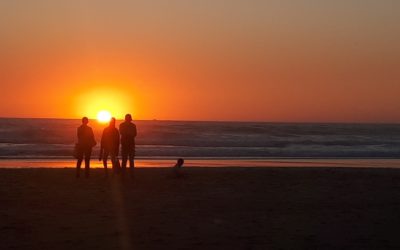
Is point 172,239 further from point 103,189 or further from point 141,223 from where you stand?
point 103,189

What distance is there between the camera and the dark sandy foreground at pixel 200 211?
331 inches

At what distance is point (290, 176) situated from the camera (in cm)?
1670

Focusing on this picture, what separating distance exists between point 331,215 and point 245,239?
8.29 ft

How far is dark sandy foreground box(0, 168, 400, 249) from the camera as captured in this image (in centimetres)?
840

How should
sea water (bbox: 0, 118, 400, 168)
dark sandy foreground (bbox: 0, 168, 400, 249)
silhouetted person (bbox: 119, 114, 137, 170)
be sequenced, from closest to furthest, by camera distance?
dark sandy foreground (bbox: 0, 168, 400, 249) → silhouetted person (bbox: 119, 114, 137, 170) → sea water (bbox: 0, 118, 400, 168)

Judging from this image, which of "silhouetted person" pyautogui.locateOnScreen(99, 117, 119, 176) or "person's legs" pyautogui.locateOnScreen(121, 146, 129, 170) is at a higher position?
"silhouetted person" pyautogui.locateOnScreen(99, 117, 119, 176)

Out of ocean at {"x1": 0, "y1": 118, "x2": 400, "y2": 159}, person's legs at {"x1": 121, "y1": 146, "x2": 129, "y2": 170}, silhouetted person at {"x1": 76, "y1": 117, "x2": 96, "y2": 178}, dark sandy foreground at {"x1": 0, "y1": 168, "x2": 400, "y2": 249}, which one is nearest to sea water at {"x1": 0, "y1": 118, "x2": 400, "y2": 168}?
ocean at {"x1": 0, "y1": 118, "x2": 400, "y2": 159}

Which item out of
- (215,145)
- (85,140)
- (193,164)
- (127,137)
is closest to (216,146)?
(215,145)

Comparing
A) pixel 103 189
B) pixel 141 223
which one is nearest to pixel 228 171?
pixel 103 189

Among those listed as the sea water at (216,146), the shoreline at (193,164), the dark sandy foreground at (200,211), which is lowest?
the dark sandy foreground at (200,211)

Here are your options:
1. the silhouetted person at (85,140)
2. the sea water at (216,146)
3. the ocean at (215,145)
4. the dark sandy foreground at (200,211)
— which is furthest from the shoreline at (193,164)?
the dark sandy foreground at (200,211)

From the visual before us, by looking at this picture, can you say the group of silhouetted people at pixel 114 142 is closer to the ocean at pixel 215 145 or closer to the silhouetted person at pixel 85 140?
the silhouetted person at pixel 85 140

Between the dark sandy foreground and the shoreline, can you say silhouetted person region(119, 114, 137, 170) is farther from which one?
the shoreline

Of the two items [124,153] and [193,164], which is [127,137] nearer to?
[124,153]
